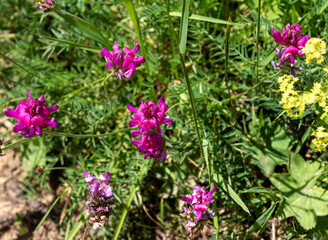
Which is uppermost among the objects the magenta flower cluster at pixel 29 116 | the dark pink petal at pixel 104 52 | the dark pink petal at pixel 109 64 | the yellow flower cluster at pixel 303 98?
the dark pink petal at pixel 104 52

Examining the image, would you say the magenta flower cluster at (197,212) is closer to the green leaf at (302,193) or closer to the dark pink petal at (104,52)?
the green leaf at (302,193)

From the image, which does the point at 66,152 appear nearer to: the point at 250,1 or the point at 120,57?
the point at 120,57

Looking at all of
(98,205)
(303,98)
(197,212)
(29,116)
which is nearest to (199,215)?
(197,212)

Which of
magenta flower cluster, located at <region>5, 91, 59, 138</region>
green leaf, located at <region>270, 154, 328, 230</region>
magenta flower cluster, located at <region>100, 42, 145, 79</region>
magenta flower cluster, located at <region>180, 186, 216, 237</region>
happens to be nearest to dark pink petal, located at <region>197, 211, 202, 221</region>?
magenta flower cluster, located at <region>180, 186, 216, 237</region>

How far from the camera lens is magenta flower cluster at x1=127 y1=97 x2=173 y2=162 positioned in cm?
174

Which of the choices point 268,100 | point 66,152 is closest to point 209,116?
point 268,100

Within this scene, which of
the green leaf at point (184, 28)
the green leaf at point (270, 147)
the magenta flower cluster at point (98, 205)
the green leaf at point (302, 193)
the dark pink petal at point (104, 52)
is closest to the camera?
the green leaf at point (184, 28)

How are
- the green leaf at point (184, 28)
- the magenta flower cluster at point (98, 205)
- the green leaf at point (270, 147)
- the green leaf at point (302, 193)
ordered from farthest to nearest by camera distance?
the green leaf at point (270, 147) < the green leaf at point (302, 193) < the magenta flower cluster at point (98, 205) < the green leaf at point (184, 28)

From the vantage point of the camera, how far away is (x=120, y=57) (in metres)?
1.87

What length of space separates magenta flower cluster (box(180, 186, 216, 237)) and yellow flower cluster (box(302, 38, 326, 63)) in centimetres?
95

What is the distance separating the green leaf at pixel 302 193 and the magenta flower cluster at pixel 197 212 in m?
0.70

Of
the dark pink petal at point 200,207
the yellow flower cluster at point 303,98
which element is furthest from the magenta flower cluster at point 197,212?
the yellow flower cluster at point 303,98

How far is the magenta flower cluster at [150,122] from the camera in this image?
1.74 meters

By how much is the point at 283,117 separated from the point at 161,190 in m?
1.30
